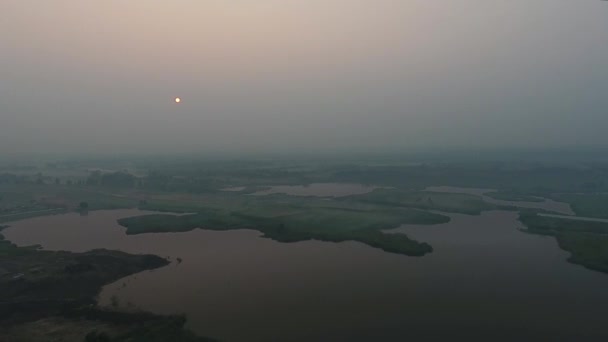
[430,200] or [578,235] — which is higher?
[430,200]

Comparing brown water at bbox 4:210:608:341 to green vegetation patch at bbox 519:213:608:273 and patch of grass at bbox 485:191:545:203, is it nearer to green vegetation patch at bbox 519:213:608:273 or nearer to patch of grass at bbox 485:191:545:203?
green vegetation patch at bbox 519:213:608:273

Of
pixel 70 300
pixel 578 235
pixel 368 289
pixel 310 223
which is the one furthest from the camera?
pixel 310 223

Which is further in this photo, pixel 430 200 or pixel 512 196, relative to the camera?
pixel 512 196

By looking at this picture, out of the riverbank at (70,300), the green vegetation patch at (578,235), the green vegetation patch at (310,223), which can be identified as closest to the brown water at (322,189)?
the green vegetation patch at (310,223)

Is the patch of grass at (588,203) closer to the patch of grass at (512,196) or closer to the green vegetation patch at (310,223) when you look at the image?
the patch of grass at (512,196)

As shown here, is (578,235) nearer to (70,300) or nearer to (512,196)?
(512,196)

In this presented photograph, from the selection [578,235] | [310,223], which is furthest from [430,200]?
[310,223]

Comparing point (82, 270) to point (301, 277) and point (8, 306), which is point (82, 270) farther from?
point (301, 277)
